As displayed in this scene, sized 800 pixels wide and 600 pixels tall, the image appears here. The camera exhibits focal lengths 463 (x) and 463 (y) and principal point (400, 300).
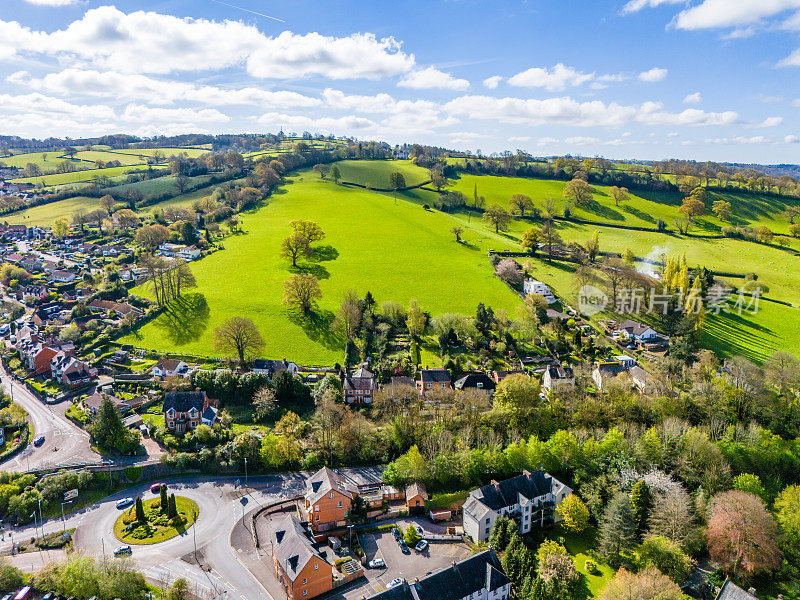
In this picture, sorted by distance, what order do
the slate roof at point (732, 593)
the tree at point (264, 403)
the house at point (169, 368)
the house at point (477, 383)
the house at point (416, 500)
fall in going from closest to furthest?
the slate roof at point (732, 593) < the house at point (416, 500) < the tree at point (264, 403) < the house at point (477, 383) < the house at point (169, 368)

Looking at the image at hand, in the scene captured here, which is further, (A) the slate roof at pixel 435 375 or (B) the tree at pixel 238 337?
(B) the tree at pixel 238 337

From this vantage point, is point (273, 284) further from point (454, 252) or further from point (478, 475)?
point (478, 475)

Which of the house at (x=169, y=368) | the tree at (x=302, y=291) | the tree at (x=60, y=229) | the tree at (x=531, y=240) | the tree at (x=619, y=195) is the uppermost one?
the tree at (x=619, y=195)

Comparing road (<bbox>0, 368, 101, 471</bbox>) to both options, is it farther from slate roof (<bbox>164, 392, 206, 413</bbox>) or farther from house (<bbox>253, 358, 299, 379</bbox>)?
house (<bbox>253, 358, 299, 379</bbox>)

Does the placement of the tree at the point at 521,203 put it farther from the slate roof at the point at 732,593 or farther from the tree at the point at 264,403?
the slate roof at the point at 732,593

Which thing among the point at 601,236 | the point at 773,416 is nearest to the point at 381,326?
the point at 773,416

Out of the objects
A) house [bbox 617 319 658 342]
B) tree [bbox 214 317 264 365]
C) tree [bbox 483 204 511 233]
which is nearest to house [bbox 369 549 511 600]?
tree [bbox 214 317 264 365]

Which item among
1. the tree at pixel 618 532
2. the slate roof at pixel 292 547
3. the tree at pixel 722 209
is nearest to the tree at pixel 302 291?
the slate roof at pixel 292 547
